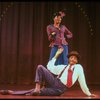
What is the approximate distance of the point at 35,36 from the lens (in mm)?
8203

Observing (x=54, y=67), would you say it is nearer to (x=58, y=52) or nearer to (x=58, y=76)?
(x=58, y=76)

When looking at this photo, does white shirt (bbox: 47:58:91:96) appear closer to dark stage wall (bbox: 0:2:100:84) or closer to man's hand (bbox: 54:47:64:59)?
man's hand (bbox: 54:47:64:59)

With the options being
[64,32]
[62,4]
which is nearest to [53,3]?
[62,4]

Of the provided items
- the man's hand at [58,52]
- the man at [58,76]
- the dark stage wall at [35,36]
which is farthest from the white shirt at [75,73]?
the dark stage wall at [35,36]

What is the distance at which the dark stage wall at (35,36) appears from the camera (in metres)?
8.13

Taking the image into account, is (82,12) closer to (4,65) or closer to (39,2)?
(39,2)

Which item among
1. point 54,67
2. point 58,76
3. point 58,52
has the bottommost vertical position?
point 58,76

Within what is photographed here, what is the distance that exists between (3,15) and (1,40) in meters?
0.53

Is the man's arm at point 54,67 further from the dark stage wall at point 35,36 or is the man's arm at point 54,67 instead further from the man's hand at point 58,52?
the dark stage wall at point 35,36

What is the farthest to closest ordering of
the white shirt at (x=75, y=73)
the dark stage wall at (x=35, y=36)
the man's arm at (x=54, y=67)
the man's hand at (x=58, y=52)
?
the dark stage wall at (x=35, y=36) < the man's hand at (x=58, y=52) < the man's arm at (x=54, y=67) < the white shirt at (x=75, y=73)

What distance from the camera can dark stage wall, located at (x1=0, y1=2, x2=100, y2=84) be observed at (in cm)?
813

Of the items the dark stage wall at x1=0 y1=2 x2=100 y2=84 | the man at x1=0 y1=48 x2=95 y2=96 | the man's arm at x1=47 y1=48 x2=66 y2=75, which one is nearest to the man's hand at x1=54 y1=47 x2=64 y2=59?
the man's arm at x1=47 y1=48 x2=66 y2=75

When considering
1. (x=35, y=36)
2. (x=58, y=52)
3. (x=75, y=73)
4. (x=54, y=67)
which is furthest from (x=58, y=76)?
(x=35, y=36)

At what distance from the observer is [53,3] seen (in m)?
8.29
